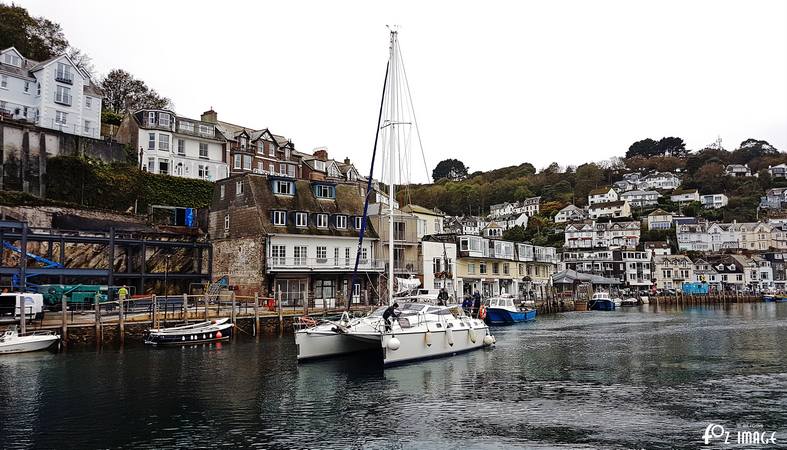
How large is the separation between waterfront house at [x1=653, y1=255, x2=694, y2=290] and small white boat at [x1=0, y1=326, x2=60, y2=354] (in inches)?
4862

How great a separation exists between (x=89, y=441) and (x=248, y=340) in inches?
913

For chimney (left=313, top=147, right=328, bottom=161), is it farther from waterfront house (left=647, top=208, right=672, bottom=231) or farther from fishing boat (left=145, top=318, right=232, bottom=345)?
waterfront house (left=647, top=208, right=672, bottom=231)

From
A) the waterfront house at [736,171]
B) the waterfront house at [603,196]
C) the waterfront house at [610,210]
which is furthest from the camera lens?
the waterfront house at [736,171]

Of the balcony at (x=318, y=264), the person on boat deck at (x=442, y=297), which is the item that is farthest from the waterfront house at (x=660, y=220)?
the person on boat deck at (x=442, y=297)

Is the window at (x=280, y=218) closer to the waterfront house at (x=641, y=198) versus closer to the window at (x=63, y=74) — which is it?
the window at (x=63, y=74)

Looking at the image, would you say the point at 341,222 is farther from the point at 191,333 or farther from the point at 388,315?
Result: the point at 388,315

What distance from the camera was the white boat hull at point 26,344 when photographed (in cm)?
3222

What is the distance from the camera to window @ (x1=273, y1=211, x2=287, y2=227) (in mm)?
52938

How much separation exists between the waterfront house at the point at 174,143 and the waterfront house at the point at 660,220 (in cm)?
12283

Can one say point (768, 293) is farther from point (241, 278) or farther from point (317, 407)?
point (317, 407)

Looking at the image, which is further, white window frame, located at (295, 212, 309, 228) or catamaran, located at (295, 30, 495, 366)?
white window frame, located at (295, 212, 309, 228)

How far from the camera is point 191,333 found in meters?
37.5

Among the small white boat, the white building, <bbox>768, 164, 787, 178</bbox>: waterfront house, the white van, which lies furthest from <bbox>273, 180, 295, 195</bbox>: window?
<bbox>768, 164, 787, 178</bbox>: waterfront house

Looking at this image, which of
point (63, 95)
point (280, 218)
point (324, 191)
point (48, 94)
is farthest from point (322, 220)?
point (48, 94)
